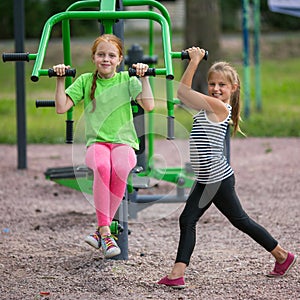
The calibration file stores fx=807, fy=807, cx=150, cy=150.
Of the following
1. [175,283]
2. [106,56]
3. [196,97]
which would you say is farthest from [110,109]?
[175,283]

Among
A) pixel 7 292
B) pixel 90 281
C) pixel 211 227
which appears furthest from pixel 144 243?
pixel 7 292

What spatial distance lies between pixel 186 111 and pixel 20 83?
582 centimetres

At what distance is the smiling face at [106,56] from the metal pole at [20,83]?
14.4 feet

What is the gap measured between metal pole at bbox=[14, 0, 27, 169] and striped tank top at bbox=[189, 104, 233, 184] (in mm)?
4763

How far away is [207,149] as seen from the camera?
14.6 feet

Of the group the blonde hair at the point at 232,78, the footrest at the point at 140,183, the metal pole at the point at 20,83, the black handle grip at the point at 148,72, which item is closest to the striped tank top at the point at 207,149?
the blonde hair at the point at 232,78

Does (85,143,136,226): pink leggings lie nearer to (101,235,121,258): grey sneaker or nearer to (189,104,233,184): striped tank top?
(101,235,121,258): grey sneaker

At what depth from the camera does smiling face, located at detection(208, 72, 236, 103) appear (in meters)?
4.52

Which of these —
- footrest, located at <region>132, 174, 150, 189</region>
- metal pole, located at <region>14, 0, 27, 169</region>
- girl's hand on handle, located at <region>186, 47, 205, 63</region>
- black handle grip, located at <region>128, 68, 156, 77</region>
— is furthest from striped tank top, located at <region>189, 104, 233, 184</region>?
metal pole, located at <region>14, 0, 27, 169</region>

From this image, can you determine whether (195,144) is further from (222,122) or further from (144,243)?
(144,243)

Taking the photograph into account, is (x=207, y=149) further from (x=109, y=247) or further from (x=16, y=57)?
(x=16, y=57)

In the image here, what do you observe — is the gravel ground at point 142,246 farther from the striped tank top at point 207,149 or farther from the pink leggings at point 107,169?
the striped tank top at point 207,149

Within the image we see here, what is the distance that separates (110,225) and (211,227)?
69.4 inches

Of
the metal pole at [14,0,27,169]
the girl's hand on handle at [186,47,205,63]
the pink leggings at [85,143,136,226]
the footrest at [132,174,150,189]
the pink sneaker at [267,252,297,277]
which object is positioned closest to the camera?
the girl's hand on handle at [186,47,205,63]
